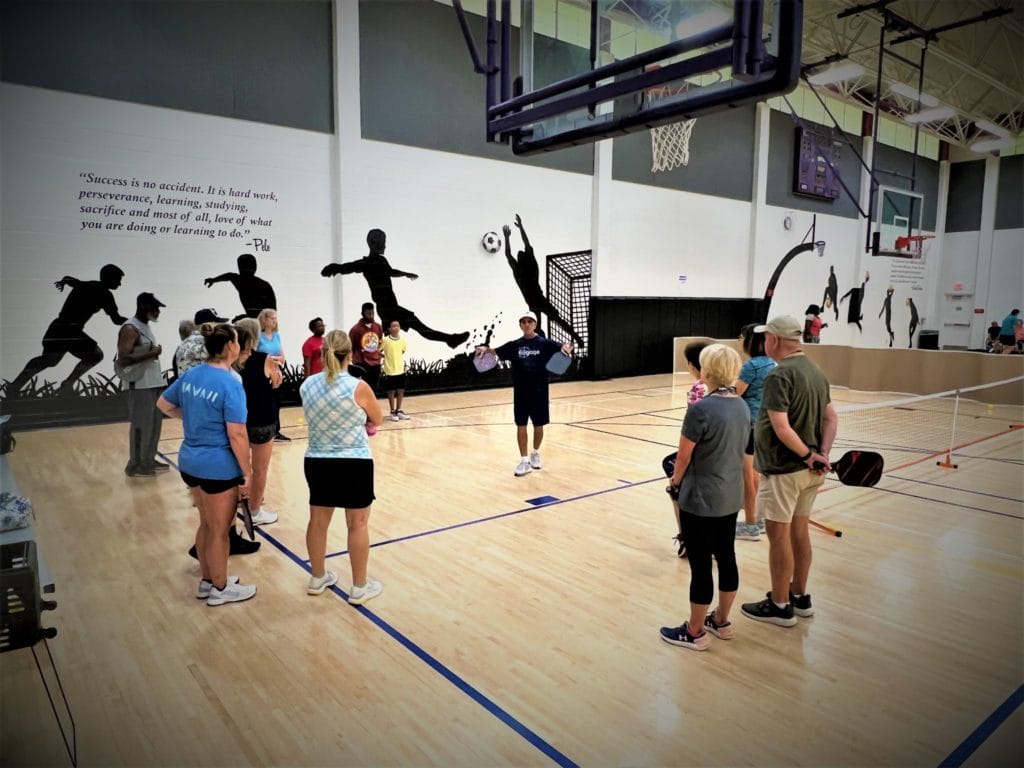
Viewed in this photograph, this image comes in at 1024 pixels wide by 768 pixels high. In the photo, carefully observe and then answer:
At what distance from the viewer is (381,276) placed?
39.0ft

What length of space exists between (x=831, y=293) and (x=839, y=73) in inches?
365

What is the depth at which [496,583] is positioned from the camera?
426 cm

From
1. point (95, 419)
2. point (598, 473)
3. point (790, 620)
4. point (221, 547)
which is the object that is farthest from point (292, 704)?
point (95, 419)

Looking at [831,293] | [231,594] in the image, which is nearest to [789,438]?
[231,594]

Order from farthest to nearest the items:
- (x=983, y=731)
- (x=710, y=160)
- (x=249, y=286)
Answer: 1. (x=710, y=160)
2. (x=249, y=286)
3. (x=983, y=731)

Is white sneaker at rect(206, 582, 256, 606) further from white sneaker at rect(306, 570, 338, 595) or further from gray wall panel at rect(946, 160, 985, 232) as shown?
gray wall panel at rect(946, 160, 985, 232)

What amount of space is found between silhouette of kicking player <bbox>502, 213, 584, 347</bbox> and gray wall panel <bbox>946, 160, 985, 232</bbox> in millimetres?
18809

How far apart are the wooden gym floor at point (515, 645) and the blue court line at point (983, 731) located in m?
0.01

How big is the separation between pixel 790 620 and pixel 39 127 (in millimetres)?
10529

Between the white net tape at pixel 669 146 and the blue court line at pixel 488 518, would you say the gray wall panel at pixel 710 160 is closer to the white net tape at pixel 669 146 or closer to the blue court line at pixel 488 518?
the white net tape at pixel 669 146

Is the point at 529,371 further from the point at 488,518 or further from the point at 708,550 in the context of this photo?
the point at 708,550

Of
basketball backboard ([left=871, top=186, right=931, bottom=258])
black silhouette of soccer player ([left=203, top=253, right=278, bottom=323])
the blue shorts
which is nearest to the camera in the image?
the blue shorts

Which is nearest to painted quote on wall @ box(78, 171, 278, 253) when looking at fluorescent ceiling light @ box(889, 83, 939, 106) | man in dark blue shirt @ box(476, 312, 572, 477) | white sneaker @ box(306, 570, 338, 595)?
man in dark blue shirt @ box(476, 312, 572, 477)

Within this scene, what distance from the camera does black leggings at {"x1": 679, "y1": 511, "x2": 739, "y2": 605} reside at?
3225 millimetres
